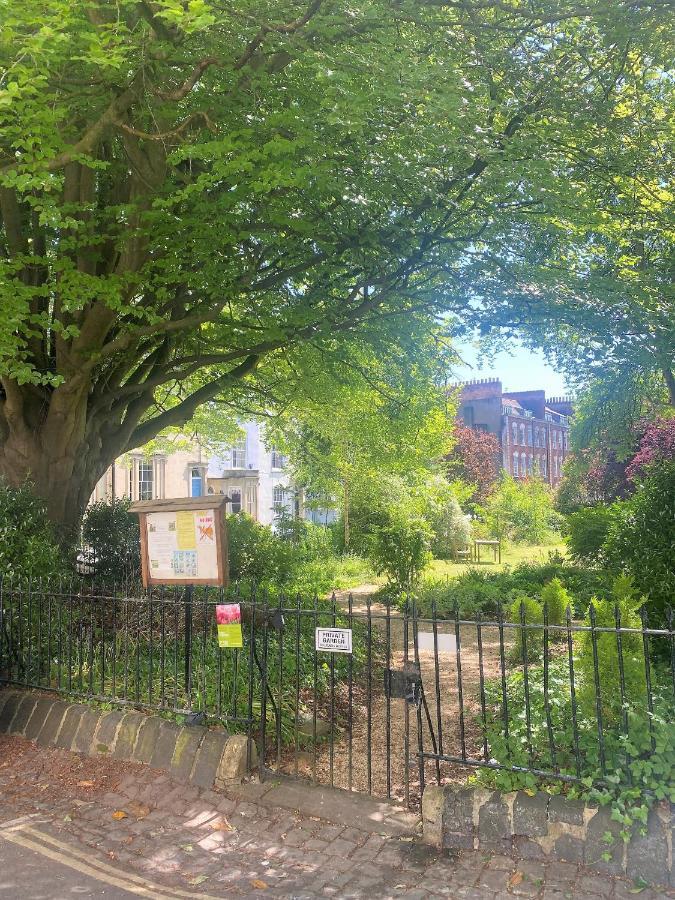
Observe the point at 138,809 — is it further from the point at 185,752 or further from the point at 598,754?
the point at 598,754

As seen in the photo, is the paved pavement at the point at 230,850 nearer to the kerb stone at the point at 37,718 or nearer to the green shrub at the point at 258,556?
the kerb stone at the point at 37,718

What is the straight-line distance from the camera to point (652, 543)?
7859 mm

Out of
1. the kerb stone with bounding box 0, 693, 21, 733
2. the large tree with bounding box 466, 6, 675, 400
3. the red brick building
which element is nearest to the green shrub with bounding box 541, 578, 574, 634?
the large tree with bounding box 466, 6, 675, 400

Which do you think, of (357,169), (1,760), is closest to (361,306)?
(357,169)

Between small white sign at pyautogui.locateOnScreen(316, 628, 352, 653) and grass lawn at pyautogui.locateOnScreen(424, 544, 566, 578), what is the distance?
1394cm

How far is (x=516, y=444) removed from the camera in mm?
65875

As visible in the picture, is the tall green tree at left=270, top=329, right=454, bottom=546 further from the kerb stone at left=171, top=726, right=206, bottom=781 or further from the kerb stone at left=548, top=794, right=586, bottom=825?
the kerb stone at left=548, top=794, right=586, bottom=825

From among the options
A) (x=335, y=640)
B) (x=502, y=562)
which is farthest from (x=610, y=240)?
(x=502, y=562)

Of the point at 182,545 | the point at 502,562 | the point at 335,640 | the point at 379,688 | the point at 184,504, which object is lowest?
the point at 379,688

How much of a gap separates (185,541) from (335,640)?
6.91 ft

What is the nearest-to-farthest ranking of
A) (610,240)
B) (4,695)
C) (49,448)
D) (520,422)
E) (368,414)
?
(4,695) → (49,448) → (610,240) → (368,414) → (520,422)

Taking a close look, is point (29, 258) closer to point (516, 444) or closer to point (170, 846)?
point (170, 846)

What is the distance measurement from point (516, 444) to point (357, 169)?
5916 cm

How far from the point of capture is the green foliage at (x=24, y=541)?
8578 mm
